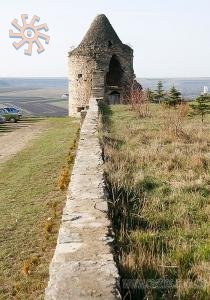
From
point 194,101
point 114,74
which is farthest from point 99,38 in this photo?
point 194,101

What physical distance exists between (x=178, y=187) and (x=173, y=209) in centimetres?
96

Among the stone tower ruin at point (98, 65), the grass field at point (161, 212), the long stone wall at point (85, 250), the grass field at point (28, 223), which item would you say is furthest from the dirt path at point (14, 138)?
the long stone wall at point (85, 250)

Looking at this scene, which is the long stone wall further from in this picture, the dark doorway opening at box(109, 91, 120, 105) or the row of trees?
the dark doorway opening at box(109, 91, 120, 105)

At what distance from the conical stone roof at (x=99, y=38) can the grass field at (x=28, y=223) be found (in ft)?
62.8

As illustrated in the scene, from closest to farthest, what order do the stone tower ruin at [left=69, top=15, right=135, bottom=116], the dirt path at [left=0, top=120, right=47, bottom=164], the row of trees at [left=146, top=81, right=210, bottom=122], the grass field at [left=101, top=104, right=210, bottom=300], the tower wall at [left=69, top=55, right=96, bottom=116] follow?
the grass field at [left=101, top=104, right=210, bottom=300]
the dirt path at [left=0, top=120, right=47, bottom=164]
the row of trees at [left=146, top=81, right=210, bottom=122]
the stone tower ruin at [left=69, top=15, right=135, bottom=116]
the tower wall at [left=69, top=55, right=96, bottom=116]

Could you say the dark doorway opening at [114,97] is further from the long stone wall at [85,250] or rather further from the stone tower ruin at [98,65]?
the long stone wall at [85,250]

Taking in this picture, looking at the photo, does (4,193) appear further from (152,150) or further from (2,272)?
(2,272)

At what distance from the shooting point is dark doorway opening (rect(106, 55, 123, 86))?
33.1 m

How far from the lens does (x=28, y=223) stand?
24.3 ft

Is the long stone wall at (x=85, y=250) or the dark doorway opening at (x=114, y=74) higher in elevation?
the dark doorway opening at (x=114, y=74)

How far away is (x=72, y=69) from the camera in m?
32.2

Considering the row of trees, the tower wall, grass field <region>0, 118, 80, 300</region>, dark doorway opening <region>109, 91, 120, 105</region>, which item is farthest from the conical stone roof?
grass field <region>0, 118, 80, 300</region>

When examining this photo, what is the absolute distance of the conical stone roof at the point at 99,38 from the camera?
31328 millimetres

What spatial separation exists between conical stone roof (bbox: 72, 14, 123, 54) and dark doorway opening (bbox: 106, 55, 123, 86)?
1.49 m
